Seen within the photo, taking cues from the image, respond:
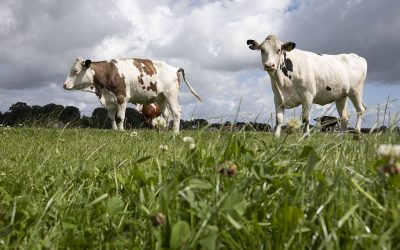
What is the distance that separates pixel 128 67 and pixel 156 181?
578 inches

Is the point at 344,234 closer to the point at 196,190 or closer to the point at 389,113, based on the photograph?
the point at 196,190

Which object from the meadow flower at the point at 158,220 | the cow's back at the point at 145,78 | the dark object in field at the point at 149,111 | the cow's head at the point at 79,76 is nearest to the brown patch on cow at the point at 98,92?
the cow's head at the point at 79,76

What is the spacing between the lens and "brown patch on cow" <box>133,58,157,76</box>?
16328 mm

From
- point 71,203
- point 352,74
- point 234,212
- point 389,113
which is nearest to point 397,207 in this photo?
point 234,212

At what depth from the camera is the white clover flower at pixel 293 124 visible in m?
2.05

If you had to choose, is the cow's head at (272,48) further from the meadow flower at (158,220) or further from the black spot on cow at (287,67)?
the meadow flower at (158,220)

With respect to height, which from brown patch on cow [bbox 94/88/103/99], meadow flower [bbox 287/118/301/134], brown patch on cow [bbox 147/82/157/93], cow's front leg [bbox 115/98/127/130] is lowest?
meadow flower [bbox 287/118/301/134]

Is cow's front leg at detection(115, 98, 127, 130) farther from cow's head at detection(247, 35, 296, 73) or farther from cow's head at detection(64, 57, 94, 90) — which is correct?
cow's head at detection(247, 35, 296, 73)

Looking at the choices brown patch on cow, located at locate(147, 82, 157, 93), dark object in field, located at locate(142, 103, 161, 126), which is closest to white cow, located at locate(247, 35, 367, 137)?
brown patch on cow, located at locate(147, 82, 157, 93)

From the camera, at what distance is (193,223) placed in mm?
1509

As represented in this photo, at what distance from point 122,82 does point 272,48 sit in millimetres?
6938

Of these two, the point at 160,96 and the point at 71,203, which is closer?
the point at 71,203

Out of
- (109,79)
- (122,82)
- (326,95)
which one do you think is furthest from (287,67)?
(109,79)

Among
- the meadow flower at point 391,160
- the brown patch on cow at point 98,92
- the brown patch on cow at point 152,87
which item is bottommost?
the meadow flower at point 391,160
